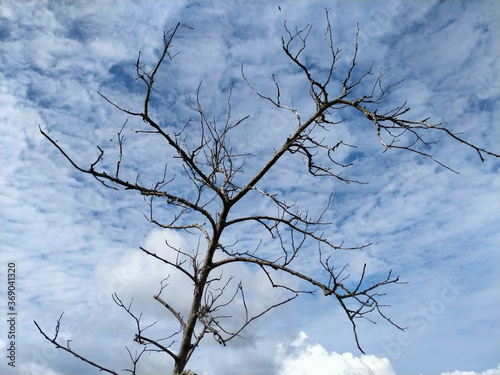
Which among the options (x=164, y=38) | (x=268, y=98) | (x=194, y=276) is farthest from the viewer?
(x=268, y=98)

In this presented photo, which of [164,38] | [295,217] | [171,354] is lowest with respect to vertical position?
[171,354]

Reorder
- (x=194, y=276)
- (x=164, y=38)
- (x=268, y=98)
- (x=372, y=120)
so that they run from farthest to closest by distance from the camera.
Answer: (x=268, y=98)
(x=194, y=276)
(x=372, y=120)
(x=164, y=38)

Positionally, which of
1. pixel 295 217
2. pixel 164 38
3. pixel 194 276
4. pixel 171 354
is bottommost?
pixel 171 354

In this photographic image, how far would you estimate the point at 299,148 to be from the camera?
12.8ft

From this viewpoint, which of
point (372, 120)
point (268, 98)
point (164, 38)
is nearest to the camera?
point (164, 38)

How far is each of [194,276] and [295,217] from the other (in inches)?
47.3

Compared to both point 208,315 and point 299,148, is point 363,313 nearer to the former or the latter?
point 208,315

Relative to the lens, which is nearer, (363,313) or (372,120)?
(363,313)

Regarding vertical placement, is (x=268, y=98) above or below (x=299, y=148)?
above

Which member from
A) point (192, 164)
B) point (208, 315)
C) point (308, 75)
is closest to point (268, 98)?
point (308, 75)

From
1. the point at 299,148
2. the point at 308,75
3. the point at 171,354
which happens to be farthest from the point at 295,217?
the point at 171,354

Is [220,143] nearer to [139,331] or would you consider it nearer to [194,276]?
[194,276]

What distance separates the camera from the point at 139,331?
356 centimetres

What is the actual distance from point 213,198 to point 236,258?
2.24ft
